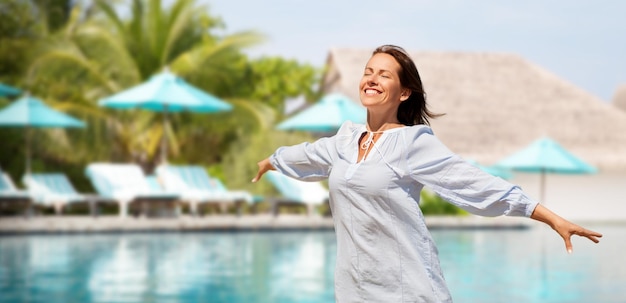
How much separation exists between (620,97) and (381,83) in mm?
56049

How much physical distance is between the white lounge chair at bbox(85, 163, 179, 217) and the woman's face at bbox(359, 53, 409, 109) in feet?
57.8

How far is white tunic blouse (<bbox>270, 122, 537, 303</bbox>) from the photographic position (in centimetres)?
329

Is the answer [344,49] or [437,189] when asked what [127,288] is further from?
[344,49]

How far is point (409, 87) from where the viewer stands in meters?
3.49

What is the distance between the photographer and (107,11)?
27891mm

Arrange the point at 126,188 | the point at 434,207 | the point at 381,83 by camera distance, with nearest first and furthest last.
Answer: the point at 381,83, the point at 126,188, the point at 434,207

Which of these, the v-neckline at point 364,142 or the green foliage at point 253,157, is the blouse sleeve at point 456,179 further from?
the green foliage at point 253,157

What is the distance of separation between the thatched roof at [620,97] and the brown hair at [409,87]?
54.7 m

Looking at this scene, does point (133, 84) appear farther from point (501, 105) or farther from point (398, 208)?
point (398, 208)

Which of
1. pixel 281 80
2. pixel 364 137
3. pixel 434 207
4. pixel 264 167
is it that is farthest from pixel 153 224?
pixel 364 137

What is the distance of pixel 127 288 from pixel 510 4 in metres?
42.3

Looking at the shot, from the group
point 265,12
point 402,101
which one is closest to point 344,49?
point 265,12

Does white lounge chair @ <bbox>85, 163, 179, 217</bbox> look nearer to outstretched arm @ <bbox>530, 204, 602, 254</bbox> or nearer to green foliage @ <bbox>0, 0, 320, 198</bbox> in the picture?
green foliage @ <bbox>0, 0, 320, 198</bbox>

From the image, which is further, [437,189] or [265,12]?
[265,12]
